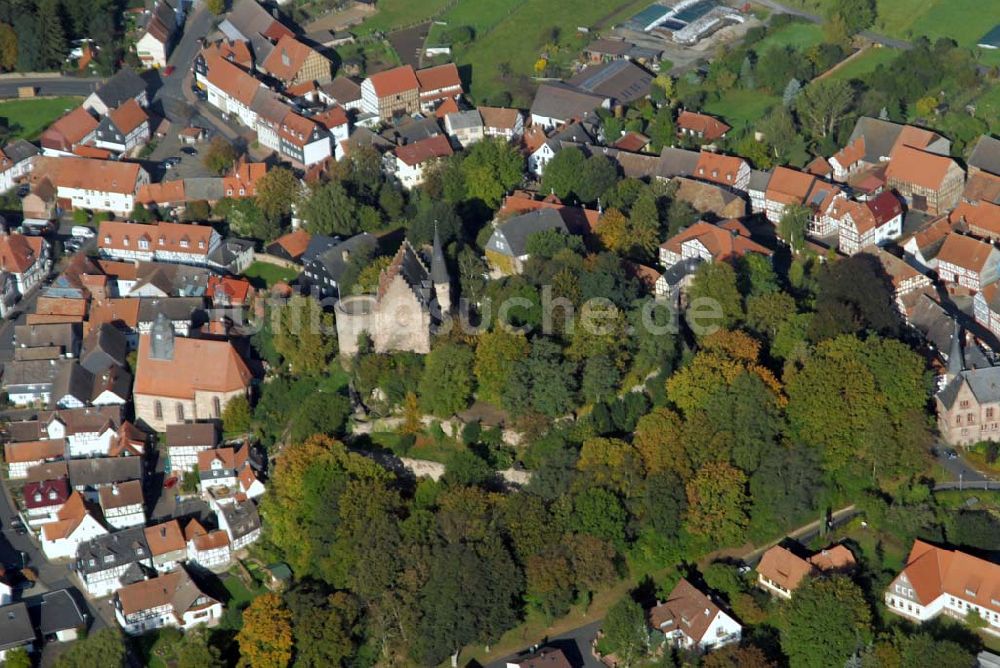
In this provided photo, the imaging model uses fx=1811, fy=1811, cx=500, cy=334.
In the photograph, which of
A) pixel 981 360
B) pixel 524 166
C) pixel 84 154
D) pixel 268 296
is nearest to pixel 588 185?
pixel 524 166

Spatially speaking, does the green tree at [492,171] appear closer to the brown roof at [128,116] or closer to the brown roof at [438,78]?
the brown roof at [438,78]

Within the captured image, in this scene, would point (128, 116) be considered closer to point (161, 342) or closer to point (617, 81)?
point (161, 342)

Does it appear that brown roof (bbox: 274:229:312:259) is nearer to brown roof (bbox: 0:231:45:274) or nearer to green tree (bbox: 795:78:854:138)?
brown roof (bbox: 0:231:45:274)

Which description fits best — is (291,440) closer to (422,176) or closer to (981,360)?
(422,176)

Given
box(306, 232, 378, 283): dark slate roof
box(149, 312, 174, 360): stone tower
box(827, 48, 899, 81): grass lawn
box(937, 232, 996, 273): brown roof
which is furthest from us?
box(827, 48, 899, 81): grass lawn

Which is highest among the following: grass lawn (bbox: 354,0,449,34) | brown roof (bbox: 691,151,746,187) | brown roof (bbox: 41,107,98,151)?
brown roof (bbox: 691,151,746,187)

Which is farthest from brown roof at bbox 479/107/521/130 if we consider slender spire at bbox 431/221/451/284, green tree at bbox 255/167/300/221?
slender spire at bbox 431/221/451/284

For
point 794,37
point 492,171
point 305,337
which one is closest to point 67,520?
point 305,337
